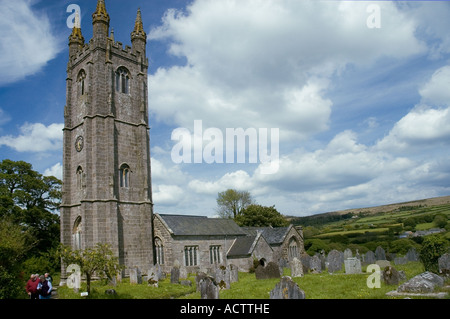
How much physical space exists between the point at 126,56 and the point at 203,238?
712 inches

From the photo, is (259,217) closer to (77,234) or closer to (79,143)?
Answer: (77,234)

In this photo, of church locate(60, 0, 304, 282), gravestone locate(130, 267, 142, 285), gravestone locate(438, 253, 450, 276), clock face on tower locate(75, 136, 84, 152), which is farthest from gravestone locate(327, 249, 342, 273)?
clock face on tower locate(75, 136, 84, 152)

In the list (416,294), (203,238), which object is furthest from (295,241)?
(416,294)

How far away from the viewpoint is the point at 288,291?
10797 millimetres

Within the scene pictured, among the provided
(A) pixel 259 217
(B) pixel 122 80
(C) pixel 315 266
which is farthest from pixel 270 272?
(A) pixel 259 217

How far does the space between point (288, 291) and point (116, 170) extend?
20.5m

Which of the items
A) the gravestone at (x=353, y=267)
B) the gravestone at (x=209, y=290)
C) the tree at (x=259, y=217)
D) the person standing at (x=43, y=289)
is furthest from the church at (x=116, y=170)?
the tree at (x=259, y=217)

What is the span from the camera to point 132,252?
27.2 metres

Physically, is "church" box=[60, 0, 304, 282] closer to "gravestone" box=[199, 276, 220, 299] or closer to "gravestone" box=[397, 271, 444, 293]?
"gravestone" box=[199, 276, 220, 299]

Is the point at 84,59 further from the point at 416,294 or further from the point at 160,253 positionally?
the point at 416,294

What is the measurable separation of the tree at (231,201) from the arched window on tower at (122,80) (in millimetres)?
36860

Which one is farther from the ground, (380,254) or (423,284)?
(423,284)

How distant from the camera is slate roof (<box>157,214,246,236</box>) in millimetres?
30156

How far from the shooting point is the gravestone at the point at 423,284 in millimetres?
12141
